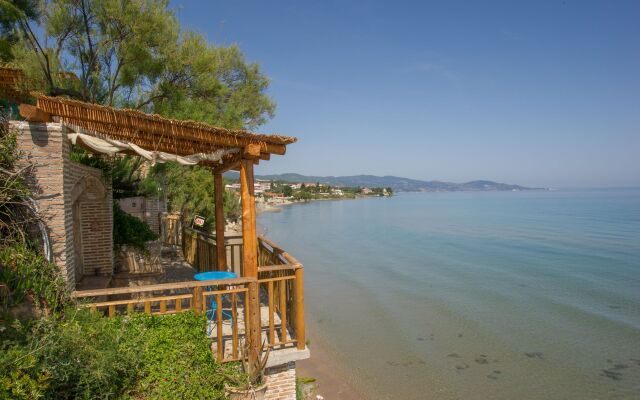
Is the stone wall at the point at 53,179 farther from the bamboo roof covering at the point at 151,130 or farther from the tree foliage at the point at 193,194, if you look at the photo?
the tree foliage at the point at 193,194

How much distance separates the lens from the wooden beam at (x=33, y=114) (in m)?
4.30

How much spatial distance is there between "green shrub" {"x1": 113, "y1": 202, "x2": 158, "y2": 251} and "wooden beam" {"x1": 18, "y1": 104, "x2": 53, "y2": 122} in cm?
472

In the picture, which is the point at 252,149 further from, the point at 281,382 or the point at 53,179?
the point at 281,382

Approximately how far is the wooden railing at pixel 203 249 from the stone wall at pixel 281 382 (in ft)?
10.3

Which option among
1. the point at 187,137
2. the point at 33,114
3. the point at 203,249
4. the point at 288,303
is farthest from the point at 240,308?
the point at 33,114

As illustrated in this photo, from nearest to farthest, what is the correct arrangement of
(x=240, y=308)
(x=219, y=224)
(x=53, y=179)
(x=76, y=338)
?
(x=76, y=338), (x=53, y=179), (x=240, y=308), (x=219, y=224)

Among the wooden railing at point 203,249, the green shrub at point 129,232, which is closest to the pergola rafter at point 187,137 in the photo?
the wooden railing at point 203,249

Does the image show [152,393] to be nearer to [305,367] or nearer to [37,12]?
[305,367]

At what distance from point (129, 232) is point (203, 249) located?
164 centimetres

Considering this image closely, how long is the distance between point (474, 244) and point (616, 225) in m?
24.2

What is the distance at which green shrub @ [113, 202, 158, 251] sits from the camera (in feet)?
29.1

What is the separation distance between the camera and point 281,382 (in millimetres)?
5238

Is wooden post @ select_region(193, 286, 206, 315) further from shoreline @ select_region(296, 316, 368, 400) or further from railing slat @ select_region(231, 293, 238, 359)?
shoreline @ select_region(296, 316, 368, 400)

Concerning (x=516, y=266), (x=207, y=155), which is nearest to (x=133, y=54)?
(x=207, y=155)
